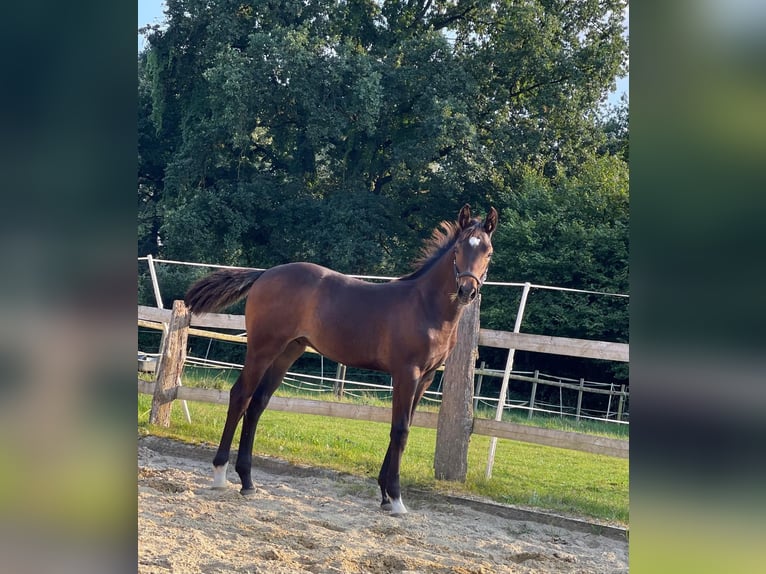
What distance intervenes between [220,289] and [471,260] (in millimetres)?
1642

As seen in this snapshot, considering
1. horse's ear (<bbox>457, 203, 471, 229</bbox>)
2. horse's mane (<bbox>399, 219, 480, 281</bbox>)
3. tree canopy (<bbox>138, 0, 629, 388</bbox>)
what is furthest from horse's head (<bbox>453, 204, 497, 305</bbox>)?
tree canopy (<bbox>138, 0, 629, 388</bbox>)

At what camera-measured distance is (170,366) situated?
5676mm

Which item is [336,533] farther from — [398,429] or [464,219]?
[464,219]

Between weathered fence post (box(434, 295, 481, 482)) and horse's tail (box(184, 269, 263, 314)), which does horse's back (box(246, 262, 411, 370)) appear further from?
weathered fence post (box(434, 295, 481, 482))

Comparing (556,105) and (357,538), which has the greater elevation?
Result: (556,105)

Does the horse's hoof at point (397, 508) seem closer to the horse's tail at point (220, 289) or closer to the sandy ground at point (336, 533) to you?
the sandy ground at point (336, 533)

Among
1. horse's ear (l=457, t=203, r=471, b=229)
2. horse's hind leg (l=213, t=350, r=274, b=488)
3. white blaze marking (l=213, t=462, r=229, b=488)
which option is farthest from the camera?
horse's hind leg (l=213, t=350, r=274, b=488)

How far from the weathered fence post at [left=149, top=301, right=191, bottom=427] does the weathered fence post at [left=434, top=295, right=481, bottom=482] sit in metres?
2.16

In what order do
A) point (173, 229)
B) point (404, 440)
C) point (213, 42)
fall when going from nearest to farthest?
1. point (404, 440)
2. point (173, 229)
3. point (213, 42)

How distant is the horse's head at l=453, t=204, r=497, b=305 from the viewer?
3.85 meters
